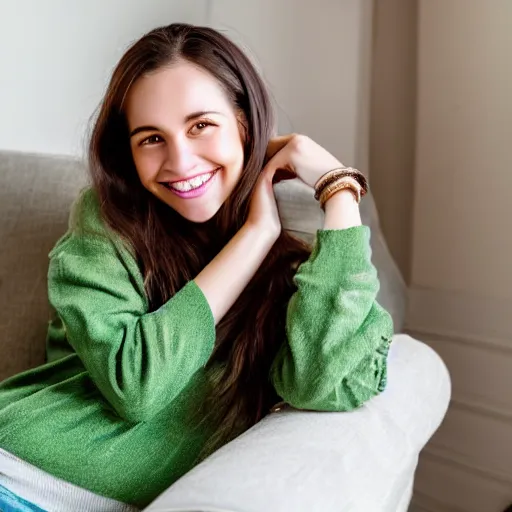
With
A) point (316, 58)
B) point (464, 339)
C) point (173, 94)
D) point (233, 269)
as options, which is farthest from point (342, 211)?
point (316, 58)

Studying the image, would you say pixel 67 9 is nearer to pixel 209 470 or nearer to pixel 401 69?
pixel 401 69

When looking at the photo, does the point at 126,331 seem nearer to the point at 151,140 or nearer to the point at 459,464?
the point at 151,140

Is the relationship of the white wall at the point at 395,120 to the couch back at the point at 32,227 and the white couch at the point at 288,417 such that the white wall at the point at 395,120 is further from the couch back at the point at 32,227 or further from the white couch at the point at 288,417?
the couch back at the point at 32,227

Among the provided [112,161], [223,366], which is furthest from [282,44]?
[223,366]

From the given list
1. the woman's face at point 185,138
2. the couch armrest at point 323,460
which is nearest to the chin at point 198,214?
the woman's face at point 185,138

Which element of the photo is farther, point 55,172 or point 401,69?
point 401,69

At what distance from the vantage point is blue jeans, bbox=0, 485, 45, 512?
812 mm

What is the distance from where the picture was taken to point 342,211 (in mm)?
885

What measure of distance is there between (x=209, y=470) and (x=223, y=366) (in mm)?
262

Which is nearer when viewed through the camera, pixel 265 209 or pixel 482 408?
pixel 265 209

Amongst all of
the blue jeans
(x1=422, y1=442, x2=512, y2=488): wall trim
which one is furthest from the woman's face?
(x1=422, y1=442, x2=512, y2=488): wall trim

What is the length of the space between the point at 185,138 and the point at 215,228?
0.16m

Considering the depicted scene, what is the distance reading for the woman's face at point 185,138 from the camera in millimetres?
843

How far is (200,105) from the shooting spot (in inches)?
33.3
